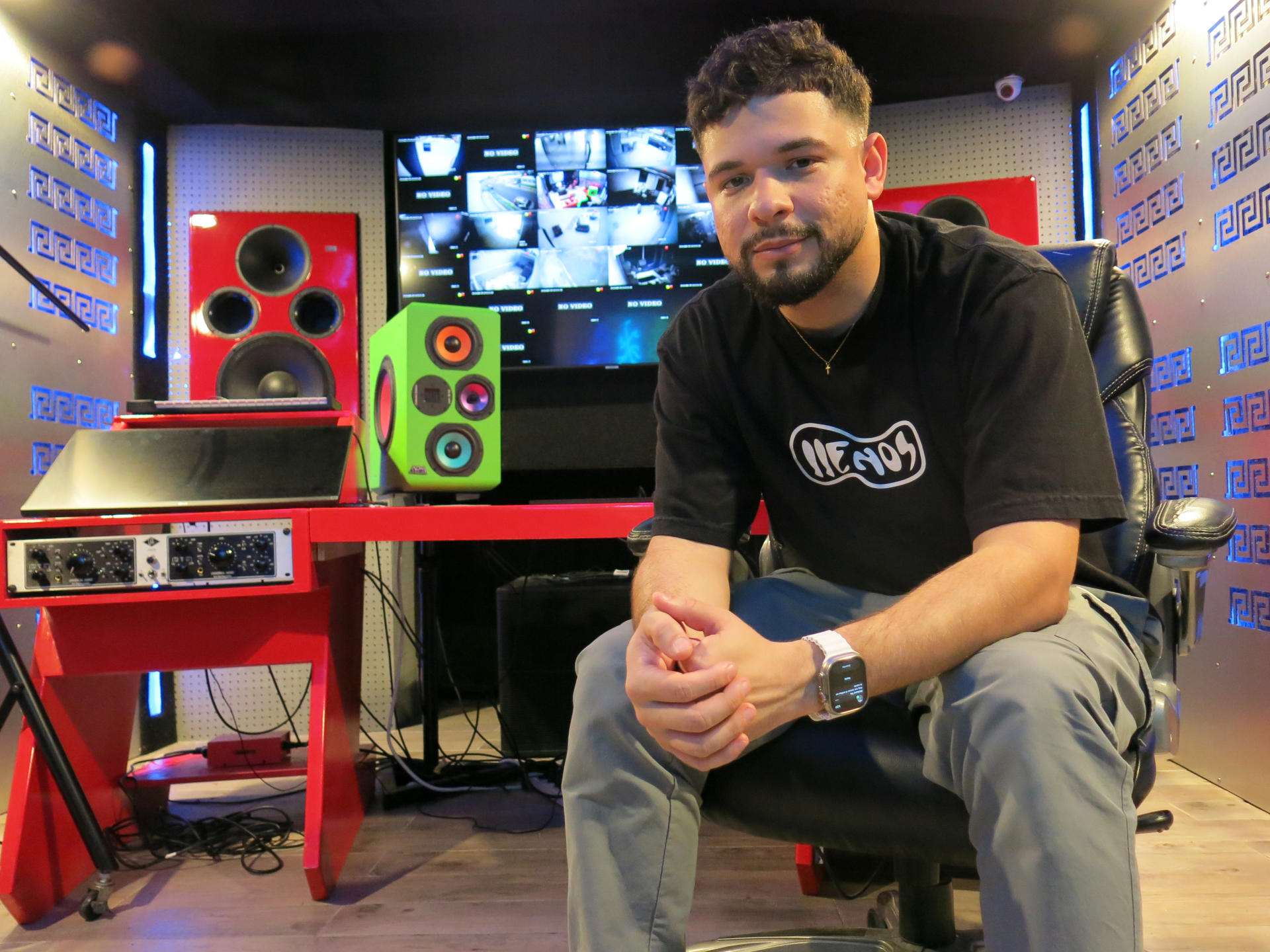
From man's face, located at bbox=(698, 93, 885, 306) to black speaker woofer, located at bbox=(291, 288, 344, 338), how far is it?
2405 mm

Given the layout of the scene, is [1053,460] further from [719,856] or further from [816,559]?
[719,856]

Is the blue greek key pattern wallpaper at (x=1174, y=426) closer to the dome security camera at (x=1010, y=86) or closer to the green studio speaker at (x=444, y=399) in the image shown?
the dome security camera at (x=1010, y=86)

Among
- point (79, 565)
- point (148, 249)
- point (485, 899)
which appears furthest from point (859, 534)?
point (148, 249)

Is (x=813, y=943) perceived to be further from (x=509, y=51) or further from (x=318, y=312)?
(x=509, y=51)

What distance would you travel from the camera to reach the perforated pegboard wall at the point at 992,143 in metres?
3.23

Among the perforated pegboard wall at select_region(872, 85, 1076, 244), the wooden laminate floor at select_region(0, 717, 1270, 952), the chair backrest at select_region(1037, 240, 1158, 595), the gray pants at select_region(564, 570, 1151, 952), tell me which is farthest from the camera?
the perforated pegboard wall at select_region(872, 85, 1076, 244)

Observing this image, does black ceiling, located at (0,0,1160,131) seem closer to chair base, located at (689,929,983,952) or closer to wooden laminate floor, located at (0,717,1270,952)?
wooden laminate floor, located at (0,717,1270,952)

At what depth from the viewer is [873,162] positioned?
1.14m

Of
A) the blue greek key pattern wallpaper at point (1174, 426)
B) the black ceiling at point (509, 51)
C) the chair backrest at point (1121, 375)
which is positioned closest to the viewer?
the chair backrest at point (1121, 375)

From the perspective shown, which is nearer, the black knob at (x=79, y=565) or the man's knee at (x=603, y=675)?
the man's knee at (x=603, y=675)

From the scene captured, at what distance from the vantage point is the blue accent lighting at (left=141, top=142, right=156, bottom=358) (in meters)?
3.14

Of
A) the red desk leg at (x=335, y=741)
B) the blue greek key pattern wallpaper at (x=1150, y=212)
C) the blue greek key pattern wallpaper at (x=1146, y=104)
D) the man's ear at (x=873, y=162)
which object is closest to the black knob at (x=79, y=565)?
the red desk leg at (x=335, y=741)

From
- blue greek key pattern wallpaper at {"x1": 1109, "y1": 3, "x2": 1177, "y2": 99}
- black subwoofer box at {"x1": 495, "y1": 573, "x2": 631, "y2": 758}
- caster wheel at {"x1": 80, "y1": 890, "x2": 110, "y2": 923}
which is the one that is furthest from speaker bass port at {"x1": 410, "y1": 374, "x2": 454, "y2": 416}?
blue greek key pattern wallpaper at {"x1": 1109, "y1": 3, "x2": 1177, "y2": 99}

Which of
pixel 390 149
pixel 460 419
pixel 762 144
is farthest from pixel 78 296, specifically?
pixel 762 144
